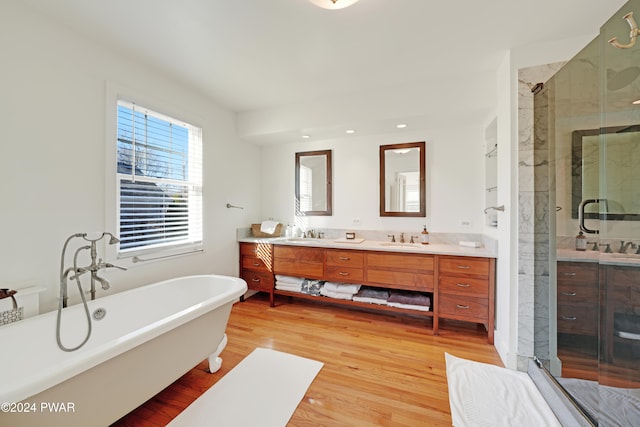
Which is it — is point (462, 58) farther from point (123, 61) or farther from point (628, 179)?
point (123, 61)

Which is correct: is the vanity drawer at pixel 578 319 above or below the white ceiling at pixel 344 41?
below

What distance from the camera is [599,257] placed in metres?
1.38

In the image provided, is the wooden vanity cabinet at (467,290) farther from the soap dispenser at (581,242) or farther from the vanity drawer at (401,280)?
the soap dispenser at (581,242)

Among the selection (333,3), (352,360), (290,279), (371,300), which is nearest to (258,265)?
(290,279)

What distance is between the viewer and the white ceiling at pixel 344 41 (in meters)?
1.57

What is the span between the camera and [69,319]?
5.20 feet

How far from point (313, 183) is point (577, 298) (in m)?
2.80

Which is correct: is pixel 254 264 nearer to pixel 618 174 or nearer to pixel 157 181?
pixel 157 181

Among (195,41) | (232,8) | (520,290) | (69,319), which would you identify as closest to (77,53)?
(195,41)

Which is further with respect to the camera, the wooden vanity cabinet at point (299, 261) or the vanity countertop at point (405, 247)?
the wooden vanity cabinet at point (299, 261)

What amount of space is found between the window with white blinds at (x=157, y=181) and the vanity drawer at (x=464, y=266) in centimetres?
260

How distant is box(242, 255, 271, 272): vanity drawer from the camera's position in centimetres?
322

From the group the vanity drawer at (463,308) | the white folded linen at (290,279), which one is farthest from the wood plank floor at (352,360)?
the white folded linen at (290,279)

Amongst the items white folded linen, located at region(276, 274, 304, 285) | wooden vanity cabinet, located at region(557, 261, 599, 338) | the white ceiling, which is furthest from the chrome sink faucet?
white folded linen, located at region(276, 274, 304, 285)
